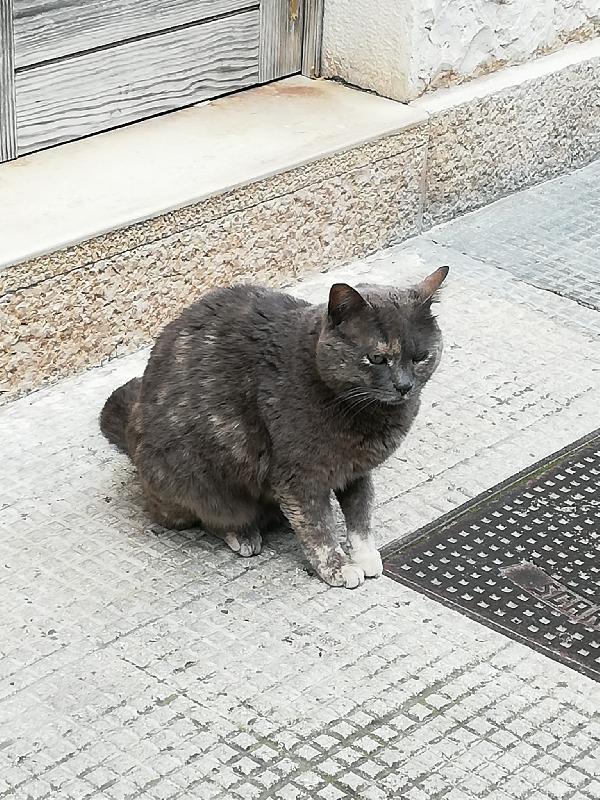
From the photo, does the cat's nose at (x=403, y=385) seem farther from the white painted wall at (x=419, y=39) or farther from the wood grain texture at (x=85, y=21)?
→ the white painted wall at (x=419, y=39)

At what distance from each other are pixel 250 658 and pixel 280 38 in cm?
251

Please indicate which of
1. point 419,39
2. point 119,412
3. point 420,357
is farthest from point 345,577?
point 419,39

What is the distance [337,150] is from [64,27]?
90 centimetres

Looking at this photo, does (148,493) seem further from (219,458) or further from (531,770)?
(531,770)

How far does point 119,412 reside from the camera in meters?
3.27

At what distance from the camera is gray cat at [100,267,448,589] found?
2732 mm

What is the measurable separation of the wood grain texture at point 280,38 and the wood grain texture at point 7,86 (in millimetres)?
990

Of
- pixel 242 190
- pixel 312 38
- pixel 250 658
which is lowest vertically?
pixel 250 658

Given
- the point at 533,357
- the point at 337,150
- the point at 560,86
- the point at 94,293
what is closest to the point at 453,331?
the point at 533,357

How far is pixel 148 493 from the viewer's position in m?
3.01

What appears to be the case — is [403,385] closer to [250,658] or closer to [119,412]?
[250,658]

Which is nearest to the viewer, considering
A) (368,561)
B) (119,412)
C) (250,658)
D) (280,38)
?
(250,658)

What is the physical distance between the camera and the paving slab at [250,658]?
2.38m

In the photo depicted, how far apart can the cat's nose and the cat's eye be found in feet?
0.15
